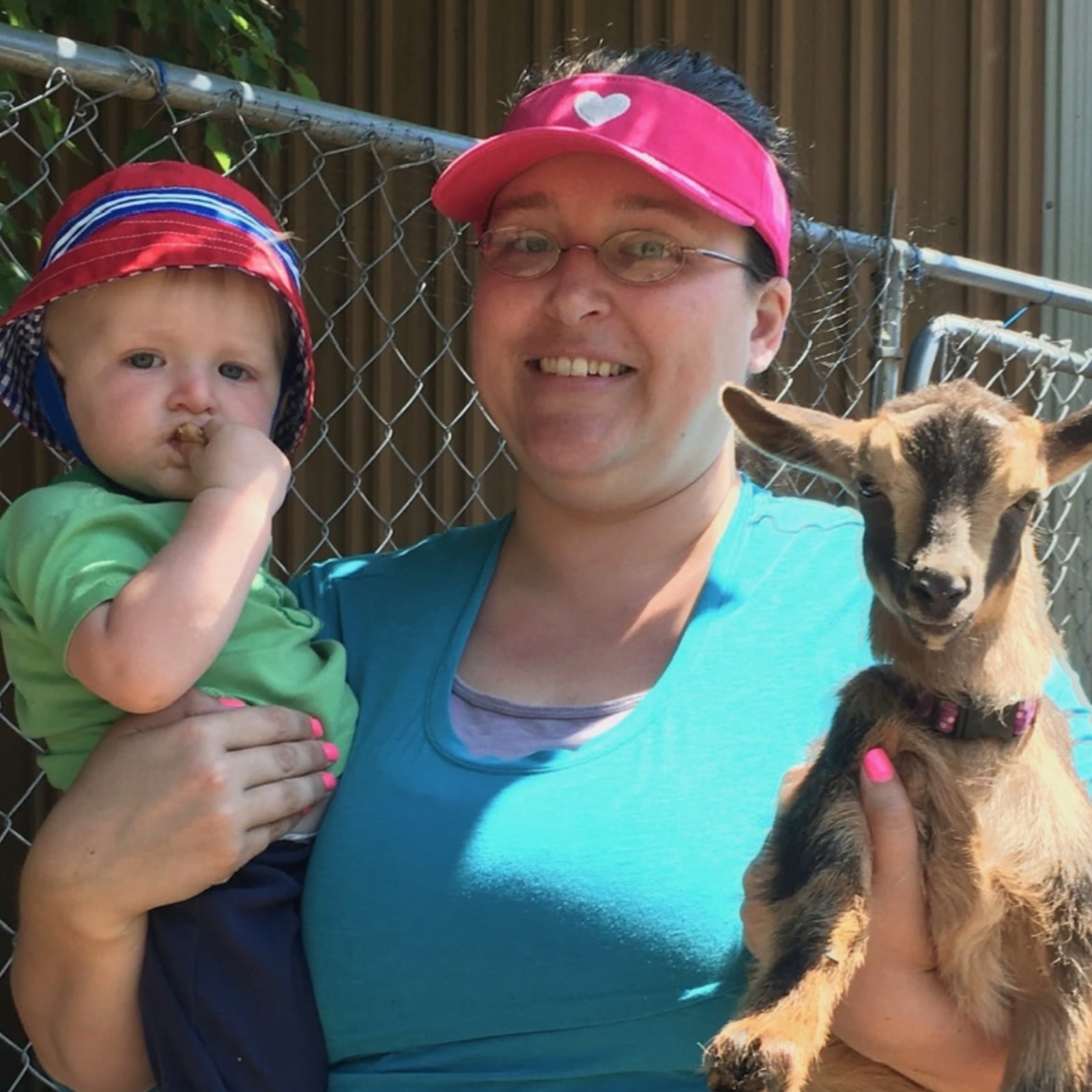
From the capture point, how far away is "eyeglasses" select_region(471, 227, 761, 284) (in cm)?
232

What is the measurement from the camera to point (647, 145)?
2273 millimetres

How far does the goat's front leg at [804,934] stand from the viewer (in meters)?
1.63

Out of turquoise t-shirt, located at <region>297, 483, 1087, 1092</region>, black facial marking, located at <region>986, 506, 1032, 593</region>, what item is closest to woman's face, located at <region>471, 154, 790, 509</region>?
turquoise t-shirt, located at <region>297, 483, 1087, 1092</region>

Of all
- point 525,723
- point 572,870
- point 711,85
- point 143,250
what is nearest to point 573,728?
point 525,723

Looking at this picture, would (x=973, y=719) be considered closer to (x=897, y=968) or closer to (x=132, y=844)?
(x=897, y=968)

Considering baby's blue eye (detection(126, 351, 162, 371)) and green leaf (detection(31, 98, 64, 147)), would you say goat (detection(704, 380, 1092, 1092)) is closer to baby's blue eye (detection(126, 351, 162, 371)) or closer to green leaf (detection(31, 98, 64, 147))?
baby's blue eye (detection(126, 351, 162, 371))

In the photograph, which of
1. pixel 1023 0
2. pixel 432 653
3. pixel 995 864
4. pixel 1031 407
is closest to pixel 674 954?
pixel 995 864

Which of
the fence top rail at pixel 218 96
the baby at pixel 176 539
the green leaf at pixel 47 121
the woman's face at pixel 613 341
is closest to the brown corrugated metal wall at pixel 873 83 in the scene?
the fence top rail at pixel 218 96

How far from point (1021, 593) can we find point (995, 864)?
38cm

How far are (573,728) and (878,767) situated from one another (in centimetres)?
49

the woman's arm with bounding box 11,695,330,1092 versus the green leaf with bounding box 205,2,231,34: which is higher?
the green leaf with bounding box 205,2,231,34

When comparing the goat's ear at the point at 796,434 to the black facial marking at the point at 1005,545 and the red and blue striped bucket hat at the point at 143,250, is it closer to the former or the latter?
the black facial marking at the point at 1005,545

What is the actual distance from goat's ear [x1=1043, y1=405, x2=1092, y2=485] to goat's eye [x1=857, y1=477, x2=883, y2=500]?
0.23 meters

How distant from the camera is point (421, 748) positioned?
7.16 ft
